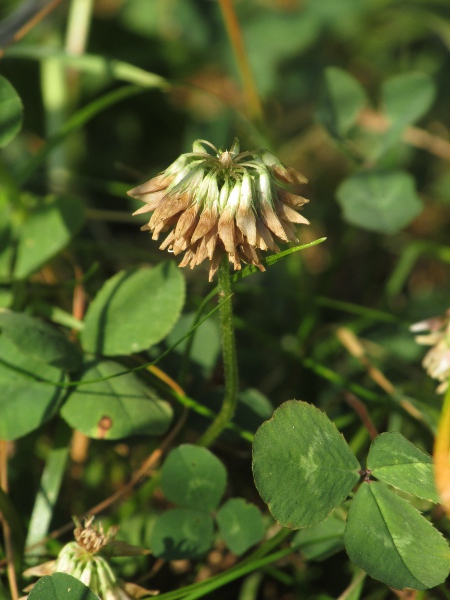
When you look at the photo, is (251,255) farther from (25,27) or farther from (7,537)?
(25,27)

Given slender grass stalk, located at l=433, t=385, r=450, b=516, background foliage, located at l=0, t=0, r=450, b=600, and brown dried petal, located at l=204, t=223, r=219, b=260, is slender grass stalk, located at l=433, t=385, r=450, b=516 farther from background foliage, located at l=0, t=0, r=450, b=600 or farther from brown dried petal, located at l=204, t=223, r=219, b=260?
brown dried petal, located at l=204, t=223, r=219, b=260

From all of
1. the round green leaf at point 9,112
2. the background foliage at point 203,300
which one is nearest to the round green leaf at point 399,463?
the background foliage at point 203,300

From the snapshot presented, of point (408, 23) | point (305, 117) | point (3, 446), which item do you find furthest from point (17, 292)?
point (408, 23)

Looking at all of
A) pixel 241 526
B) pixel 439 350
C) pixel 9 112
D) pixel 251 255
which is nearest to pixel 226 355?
pixel 251 255

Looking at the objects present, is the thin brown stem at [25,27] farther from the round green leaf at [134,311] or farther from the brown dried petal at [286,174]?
the brown dried petal at [286,174]

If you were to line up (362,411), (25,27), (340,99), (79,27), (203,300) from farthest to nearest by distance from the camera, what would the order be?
1. (79,27)
2. (340,99)
3. (25,27)
4. (362,411)
5. (203,300)

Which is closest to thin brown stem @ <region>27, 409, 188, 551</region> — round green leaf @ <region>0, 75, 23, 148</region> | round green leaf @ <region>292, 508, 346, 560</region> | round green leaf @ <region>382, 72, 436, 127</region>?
round green leaf @ <region>292, 508, 346, 560</region>
